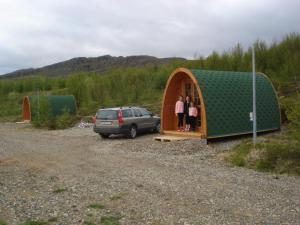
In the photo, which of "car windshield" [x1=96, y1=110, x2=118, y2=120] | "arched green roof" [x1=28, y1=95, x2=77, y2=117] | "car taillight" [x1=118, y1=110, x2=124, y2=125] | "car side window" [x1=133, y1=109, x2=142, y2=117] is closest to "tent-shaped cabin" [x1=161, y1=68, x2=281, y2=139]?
"car side window" [x1=133, y1=109, x2=142, y2=117]

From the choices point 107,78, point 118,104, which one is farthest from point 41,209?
point 107,78

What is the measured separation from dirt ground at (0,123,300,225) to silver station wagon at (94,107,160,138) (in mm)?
4379

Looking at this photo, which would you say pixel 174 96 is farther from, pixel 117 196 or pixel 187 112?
pixel 117 196

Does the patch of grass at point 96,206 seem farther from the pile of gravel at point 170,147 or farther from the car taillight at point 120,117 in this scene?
the car taillight at point 120,117

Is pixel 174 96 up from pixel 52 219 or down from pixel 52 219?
up

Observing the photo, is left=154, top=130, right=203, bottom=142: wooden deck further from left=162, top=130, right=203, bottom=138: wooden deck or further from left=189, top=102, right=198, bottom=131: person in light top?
left=189, top=102, right=198, bottom=131: person in light top

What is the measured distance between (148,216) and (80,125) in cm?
2101

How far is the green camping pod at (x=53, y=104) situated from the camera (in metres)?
30.2

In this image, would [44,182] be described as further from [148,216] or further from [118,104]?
[118,104]

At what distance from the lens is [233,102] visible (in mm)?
17625

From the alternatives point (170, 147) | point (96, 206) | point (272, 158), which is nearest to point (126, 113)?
point (170, 147)

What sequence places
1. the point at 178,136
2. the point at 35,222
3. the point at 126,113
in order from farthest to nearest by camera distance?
the point at 126,113 < the point at 178,136 < the point at 35,222

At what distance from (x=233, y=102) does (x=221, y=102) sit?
766 millimetres

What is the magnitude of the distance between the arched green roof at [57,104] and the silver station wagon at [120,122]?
11226mm
